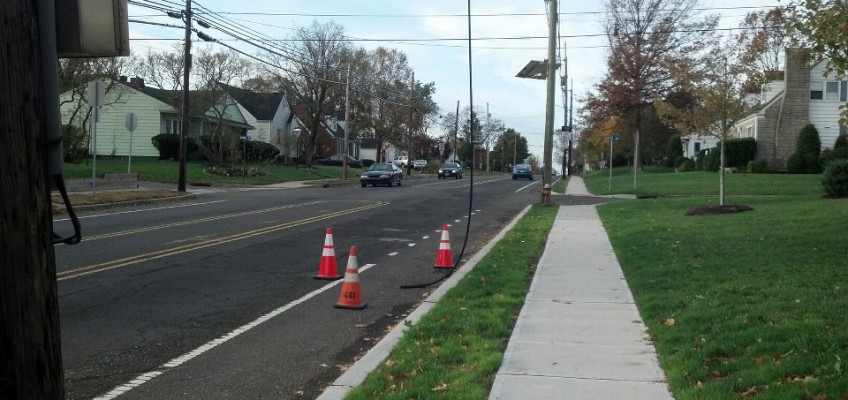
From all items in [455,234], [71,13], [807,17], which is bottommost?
[455,234]

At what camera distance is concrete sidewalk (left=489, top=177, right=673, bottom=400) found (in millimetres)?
6016

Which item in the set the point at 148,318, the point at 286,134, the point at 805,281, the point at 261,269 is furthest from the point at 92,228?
the point at 286,134

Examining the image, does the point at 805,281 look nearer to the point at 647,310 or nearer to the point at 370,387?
the point at 647,310

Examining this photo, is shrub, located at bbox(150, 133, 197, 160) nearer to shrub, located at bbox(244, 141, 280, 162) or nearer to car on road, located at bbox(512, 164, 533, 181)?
shrub, located at bbox(244, 141, 280, 162)

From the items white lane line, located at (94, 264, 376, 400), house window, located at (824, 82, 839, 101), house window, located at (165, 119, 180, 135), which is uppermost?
house window, located at (824, 82, 839, 101)

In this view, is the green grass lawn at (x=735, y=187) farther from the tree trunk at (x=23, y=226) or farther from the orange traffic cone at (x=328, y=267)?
the tree trunk at (x=23, y=226)

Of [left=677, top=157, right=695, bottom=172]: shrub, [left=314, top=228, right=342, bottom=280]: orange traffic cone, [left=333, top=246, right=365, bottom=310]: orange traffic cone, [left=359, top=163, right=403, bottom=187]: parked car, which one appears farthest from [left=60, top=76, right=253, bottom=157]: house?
[left=333, top=246, right=365, bottom=310]: orange traffic cone

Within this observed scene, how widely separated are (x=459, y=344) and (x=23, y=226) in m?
5.00

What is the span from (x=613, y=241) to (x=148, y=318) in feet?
32.9

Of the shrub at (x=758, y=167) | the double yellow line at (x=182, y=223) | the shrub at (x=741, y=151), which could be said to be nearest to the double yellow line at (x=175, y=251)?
the double yellow line at (x=182, y=223)

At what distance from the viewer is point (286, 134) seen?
71.2 metres

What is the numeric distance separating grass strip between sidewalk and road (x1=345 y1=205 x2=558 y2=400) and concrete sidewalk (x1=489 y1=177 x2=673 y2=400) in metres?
0.15

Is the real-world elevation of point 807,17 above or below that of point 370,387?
above

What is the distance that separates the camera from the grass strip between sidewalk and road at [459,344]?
5.90 m
